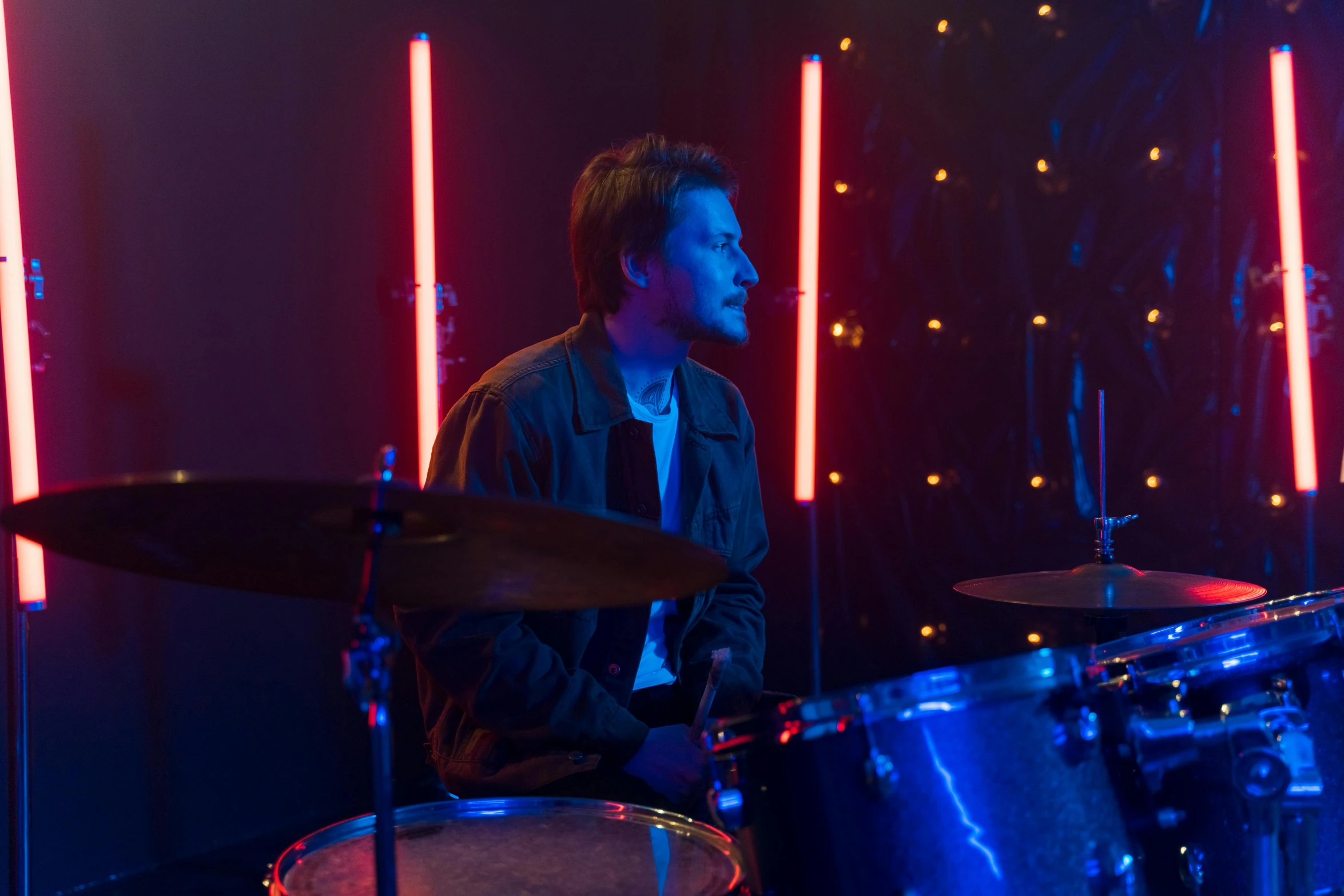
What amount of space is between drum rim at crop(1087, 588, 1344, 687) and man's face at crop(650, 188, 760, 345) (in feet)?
2.87

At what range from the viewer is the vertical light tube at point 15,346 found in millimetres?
2014

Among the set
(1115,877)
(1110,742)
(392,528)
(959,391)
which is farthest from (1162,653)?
(959,391)

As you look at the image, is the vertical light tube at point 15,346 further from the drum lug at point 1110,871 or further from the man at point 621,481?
the drum lug at point 1110,871

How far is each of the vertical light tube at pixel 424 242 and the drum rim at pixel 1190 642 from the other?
1.86m

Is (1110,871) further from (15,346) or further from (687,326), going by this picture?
(15,346)

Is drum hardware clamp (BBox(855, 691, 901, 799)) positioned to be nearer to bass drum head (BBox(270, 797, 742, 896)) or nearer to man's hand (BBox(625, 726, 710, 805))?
bass drum head (BBox(270, 797, 742, 896))

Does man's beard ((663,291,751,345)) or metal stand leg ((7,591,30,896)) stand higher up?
man's beard ((663,291,751,345))

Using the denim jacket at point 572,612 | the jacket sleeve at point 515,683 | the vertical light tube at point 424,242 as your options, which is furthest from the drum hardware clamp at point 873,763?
the vertical light tube at point 424,242

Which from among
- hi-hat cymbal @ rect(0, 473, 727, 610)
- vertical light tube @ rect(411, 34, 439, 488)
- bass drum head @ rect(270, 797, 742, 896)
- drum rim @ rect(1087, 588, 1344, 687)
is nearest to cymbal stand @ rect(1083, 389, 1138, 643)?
drum rim @ rect(1087, 588, 1344, 687)

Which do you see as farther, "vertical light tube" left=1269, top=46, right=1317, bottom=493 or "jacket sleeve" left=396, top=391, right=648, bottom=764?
"vertical light tube" left=1269, top=46, right=1317, bottom=493

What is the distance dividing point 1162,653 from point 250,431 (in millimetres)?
2180

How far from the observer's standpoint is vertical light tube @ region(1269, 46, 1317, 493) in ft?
8.75

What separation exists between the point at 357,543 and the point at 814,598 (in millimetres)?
2482

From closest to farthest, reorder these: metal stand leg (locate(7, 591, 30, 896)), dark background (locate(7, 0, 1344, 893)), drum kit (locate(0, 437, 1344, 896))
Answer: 1. drum kit (locate(0, 437, 1344, 896))
2. metal stand leg (locate(7, 591, 30, 896))
3. dark background (locate(7, 0, 1344, 893))
